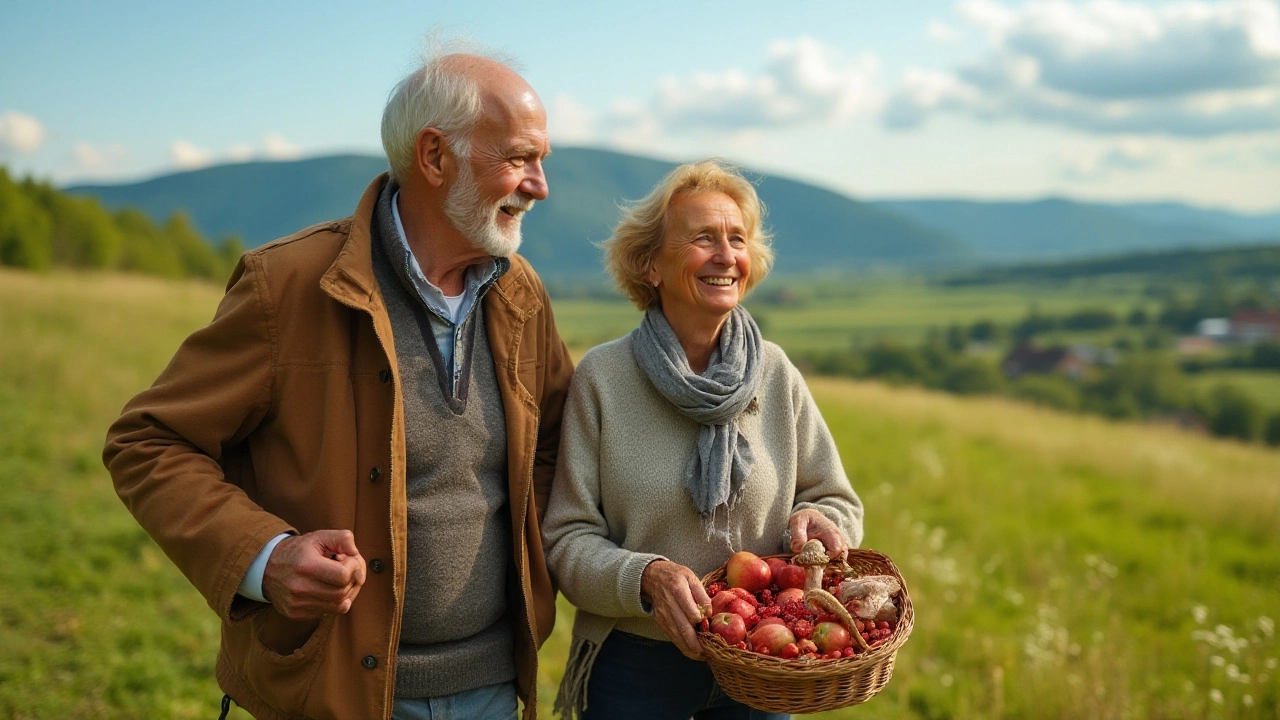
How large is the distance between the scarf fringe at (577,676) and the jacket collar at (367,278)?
121 centimetres

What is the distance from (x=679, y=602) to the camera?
2.90 meters

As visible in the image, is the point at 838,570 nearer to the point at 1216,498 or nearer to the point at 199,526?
the point at 199,526

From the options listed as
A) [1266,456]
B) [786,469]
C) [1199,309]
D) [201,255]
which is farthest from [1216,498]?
[1199,309]

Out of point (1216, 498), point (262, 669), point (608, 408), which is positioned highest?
point (608, 408)

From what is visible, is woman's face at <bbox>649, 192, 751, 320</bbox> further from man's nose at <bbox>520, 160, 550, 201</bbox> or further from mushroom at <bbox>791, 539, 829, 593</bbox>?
mushroom at <bbox>791, 539, 829, 593</bbox>

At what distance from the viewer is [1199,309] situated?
357 feet

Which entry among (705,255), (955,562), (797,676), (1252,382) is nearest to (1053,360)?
(1252,382)

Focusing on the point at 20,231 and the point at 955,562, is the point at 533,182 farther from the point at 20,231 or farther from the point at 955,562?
the point at 20,231

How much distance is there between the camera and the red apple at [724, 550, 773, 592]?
309 cm

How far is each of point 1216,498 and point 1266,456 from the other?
7644 mm

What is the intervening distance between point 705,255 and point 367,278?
1.13 meters

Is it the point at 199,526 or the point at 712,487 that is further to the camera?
the point at 712,487

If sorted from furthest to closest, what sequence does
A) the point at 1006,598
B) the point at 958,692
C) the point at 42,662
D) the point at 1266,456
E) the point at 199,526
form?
the point at 1266,456, the point at 1006,598, the point at 958,692, the point at 42,662, the point at 199,526

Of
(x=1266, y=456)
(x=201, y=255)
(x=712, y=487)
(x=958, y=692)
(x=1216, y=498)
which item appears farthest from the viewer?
(x=201, y=255)
